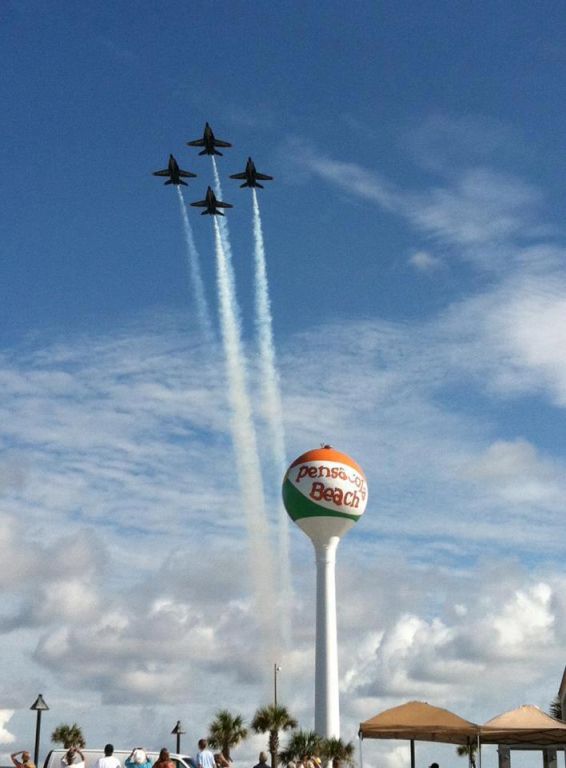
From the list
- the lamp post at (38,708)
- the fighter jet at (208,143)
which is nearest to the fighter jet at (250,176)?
the fighter jet at (208,143)

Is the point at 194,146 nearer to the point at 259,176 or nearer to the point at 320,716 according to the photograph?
the point at 259,176

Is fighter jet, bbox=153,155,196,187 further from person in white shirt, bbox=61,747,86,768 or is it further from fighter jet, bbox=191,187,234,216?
person in white shirt, bbox=61,747,86,768

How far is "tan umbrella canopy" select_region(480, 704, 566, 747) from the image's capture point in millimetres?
24875

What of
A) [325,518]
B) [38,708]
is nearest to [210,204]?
[325,518]

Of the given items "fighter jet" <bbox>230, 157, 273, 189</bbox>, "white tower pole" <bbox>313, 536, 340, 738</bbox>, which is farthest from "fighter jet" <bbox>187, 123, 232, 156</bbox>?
"white tower pole" <bbox>313, 536, 340, 738</bbox>

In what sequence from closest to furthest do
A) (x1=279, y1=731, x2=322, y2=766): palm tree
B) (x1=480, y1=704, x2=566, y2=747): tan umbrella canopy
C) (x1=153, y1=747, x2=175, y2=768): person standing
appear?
(x1=153, y1=747, x2=175, y2=768): person standing
(x1=480, y1=704, x2=566, y2=747): tan umbrella canopy
(x1=279, y1=731, x2=322, y2=766): palm tree

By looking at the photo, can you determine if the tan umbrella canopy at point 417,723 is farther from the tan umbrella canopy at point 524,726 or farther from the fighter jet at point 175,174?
the fighter jet at point 175,174

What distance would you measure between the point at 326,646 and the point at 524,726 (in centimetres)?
3697

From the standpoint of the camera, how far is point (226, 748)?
56.9 m

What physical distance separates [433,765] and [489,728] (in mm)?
1913

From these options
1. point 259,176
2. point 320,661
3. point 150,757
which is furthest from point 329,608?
point 150,757

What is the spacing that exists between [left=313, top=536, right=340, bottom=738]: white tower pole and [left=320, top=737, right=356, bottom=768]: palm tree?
1675 millimetres

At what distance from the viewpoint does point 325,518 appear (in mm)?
59062

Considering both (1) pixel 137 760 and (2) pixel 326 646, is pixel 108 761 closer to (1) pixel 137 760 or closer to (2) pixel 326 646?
(1) pixel 137 760
